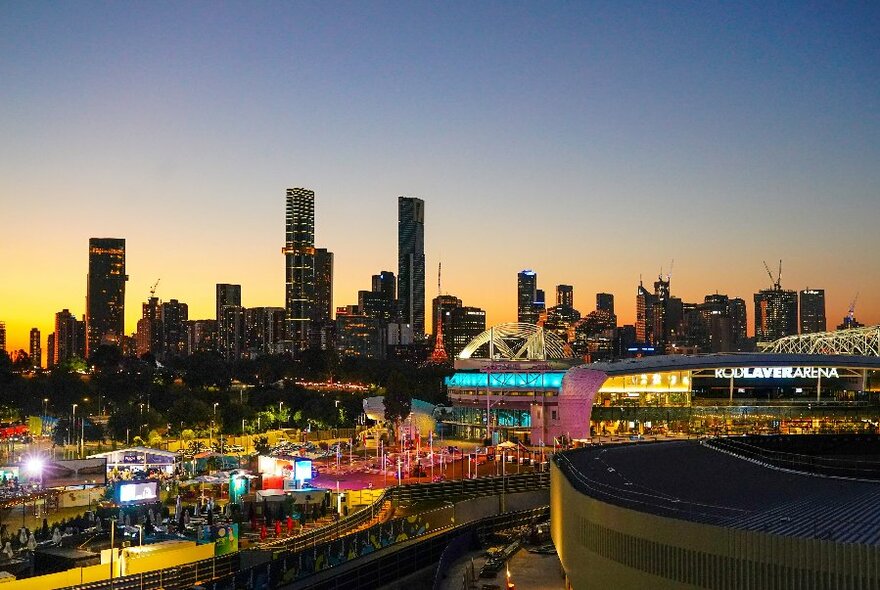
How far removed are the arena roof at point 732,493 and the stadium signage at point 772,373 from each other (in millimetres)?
65172

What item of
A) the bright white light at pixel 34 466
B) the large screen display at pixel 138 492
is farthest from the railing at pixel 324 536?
the bright white light at pixel 34 466

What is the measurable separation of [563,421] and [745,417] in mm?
20916

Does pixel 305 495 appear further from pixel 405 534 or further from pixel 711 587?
pixel 711 587

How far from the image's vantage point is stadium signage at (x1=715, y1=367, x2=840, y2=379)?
4328 inches

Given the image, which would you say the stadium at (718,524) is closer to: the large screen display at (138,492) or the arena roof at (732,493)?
the arena roof at (732,493)

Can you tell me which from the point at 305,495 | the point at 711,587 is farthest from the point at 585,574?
the point at 305,495

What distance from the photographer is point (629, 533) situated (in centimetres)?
2581

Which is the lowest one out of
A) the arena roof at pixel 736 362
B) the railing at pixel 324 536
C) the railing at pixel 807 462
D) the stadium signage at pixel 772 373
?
the railing at pixel 324 536

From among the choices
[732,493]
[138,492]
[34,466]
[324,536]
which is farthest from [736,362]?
[732,493]

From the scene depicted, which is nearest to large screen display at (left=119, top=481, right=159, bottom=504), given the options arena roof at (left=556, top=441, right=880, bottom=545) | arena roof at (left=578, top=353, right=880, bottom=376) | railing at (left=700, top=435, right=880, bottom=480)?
arena roof at (left=556, top=441, right=880, bottom=545)

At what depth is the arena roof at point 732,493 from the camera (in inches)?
912

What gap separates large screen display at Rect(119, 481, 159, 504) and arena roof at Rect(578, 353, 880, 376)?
60.0 metres

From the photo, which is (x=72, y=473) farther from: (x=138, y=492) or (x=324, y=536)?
(x=324, y=536)

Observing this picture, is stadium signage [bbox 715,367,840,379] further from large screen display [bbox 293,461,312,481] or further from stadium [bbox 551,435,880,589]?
stadium [bbox 551,435,880,589]
